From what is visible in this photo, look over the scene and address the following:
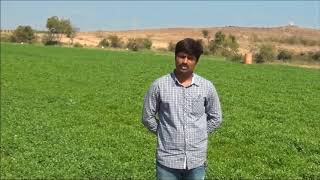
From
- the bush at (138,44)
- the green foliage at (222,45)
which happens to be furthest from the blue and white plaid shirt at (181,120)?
the bush at (138,44)

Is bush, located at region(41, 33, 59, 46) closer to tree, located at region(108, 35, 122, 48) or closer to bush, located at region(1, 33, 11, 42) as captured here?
bush, located at region(1, 33, 11, 42)

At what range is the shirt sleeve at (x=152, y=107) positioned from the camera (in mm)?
6197

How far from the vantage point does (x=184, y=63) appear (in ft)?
19.9

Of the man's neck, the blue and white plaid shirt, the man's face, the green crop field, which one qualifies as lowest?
the green crop field

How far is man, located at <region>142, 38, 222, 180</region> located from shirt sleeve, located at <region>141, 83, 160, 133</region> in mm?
11

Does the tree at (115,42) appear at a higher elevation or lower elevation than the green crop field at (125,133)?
lower

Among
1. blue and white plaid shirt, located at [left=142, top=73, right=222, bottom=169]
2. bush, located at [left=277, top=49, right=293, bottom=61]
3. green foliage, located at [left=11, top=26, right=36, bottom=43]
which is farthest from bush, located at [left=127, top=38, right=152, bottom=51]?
blue and white plaid shirt, located at [left=142, top=73, right=222, bottom=169]

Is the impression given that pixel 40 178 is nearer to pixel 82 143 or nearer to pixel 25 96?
pixel 82 143

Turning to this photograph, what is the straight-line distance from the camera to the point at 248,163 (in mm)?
11438

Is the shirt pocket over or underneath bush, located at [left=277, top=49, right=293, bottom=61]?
over

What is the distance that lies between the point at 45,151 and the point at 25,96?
1125cm

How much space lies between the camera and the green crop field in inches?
425

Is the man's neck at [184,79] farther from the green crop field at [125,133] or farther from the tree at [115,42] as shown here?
the tree at [115,42]

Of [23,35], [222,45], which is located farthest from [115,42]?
[222,45]
